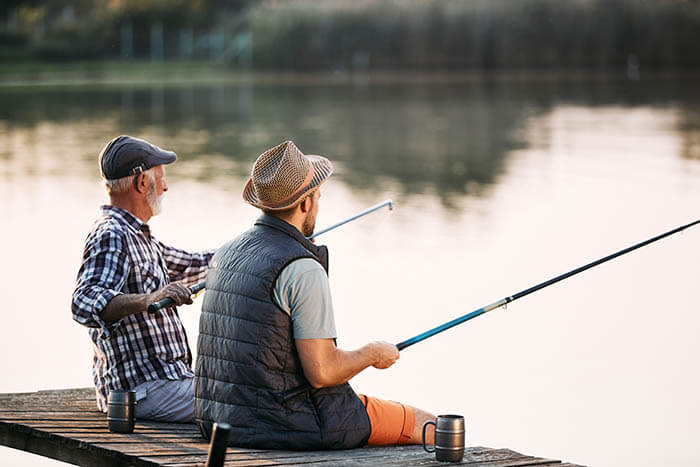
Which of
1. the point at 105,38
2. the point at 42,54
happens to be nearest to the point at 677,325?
the point at 42,54

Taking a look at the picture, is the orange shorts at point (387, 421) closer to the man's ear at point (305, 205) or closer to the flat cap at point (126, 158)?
the man's ear at point (305, 205)

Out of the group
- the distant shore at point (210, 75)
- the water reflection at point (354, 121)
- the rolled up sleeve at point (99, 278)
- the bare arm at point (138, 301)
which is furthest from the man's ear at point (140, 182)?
the distant shore at point (210, 75)

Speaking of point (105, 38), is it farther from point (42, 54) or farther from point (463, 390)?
point (463, 390)

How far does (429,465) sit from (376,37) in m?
62.6

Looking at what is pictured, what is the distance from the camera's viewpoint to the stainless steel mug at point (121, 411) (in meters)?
3.65

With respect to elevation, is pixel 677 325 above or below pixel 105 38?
below

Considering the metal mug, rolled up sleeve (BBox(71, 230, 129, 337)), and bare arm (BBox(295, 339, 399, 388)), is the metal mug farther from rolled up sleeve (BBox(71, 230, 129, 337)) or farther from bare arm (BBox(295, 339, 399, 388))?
rolled up sleeve (BBox(71, 230, 129, 337))

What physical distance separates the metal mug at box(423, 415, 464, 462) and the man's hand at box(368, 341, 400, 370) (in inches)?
8.0

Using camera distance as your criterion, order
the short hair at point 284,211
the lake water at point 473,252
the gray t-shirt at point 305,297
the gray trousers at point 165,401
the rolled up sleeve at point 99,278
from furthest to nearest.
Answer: the lake water at point 473,252
the gray trousers at point 165,401
the rolled up sleeve at point 99,278
the short hair at point 284,211
the gray t-shirt at point 305,297

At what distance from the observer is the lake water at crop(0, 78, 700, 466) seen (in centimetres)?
656

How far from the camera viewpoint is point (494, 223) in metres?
12.7

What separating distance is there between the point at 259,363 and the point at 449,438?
527 millimetres

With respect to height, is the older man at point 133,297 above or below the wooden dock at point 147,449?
above

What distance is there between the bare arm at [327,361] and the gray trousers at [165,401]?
0.69 meters
